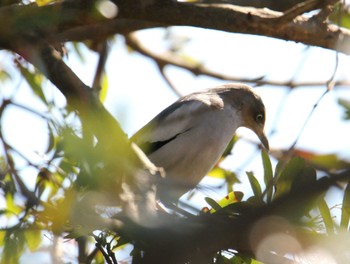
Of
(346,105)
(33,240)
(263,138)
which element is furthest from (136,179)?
(263,138)

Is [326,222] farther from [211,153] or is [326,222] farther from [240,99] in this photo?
[240,99]

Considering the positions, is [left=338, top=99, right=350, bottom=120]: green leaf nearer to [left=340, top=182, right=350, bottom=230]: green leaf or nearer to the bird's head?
[left=340, top=182, right=350, bottom=230]: green leaf

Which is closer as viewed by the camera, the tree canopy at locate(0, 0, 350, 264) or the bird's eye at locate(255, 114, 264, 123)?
the tree canopy at locate(0, 0, 350, 264)

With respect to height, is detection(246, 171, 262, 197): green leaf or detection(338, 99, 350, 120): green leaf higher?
detection(246, 171, 262, 197): green leaf

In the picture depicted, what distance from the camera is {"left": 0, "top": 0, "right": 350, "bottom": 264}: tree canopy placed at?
1.93 metres

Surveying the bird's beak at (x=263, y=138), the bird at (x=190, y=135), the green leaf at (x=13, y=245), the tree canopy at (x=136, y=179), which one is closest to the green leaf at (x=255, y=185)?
the tree canopy at (x=136, y=179)

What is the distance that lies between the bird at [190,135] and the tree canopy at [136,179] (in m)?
0.29

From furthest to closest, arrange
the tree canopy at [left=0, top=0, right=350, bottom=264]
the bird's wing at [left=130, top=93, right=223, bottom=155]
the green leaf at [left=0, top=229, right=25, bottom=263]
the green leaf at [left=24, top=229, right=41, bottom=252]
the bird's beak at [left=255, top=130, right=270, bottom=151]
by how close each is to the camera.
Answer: the bird's beak at [left=255, top=130, right=270, bottom=151], the bird's wing at [left=130, top=93, right=223, bottom=155], the green leaf at [left=24, top=229, right=41, bottom=252], the green leaf at [left=0, top=229, right=25, bottom=263], the tree canopy at [left=0, top=0, right=350, bottom=264]

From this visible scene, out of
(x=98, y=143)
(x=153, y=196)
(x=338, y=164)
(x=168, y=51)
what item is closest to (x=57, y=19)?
(x=98, y=143)

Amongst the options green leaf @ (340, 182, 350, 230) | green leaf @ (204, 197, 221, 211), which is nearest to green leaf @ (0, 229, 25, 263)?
green leaf @ (204, 197, 221, 211)

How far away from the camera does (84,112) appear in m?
2.83

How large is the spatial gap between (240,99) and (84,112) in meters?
3.96

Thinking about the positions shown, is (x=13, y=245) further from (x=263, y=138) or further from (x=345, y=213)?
(x=263, y=138)

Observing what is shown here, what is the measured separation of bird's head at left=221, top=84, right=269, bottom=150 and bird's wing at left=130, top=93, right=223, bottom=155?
16.9 inches
